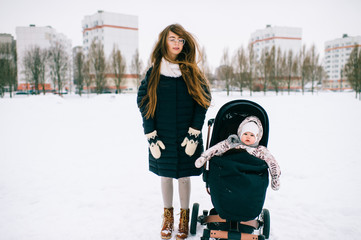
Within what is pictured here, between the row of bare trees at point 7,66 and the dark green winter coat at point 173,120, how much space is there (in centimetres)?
3459

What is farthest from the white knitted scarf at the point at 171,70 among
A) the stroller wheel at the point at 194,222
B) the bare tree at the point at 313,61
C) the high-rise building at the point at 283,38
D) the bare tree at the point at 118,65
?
the high-rise building at the point at 283,38

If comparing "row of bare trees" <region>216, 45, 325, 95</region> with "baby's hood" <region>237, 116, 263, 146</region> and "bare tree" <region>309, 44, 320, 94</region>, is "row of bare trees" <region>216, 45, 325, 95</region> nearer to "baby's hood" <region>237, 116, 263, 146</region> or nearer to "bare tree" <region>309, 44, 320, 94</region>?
"bare tree" <region>309, 44, 320, 94</region>

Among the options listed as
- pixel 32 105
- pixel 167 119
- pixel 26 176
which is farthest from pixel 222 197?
pixel 32 105

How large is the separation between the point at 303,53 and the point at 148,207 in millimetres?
41033

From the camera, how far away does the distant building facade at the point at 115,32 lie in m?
52.9

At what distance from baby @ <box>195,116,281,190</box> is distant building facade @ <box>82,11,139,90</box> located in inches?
2024

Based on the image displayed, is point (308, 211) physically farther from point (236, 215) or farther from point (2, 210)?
point (2, 210)

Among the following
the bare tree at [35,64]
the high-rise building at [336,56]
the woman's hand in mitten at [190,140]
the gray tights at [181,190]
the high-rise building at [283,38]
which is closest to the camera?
the woman's hand in mitten at [190,140]

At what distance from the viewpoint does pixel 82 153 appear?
552 centimetres

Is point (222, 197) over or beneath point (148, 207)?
over

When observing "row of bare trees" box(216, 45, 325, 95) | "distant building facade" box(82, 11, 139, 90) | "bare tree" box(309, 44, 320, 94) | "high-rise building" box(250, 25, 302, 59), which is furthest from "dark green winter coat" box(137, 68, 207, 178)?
"high-rise building" box(250, 25, 302, 59)

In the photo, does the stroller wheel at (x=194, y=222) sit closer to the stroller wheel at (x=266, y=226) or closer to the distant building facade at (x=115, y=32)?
the stroller wheel at (x=266, y=226)

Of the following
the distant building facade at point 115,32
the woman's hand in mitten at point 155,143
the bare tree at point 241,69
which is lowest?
the woman's hand in mitten at point 155,143

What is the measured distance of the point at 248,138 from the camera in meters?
1.99
